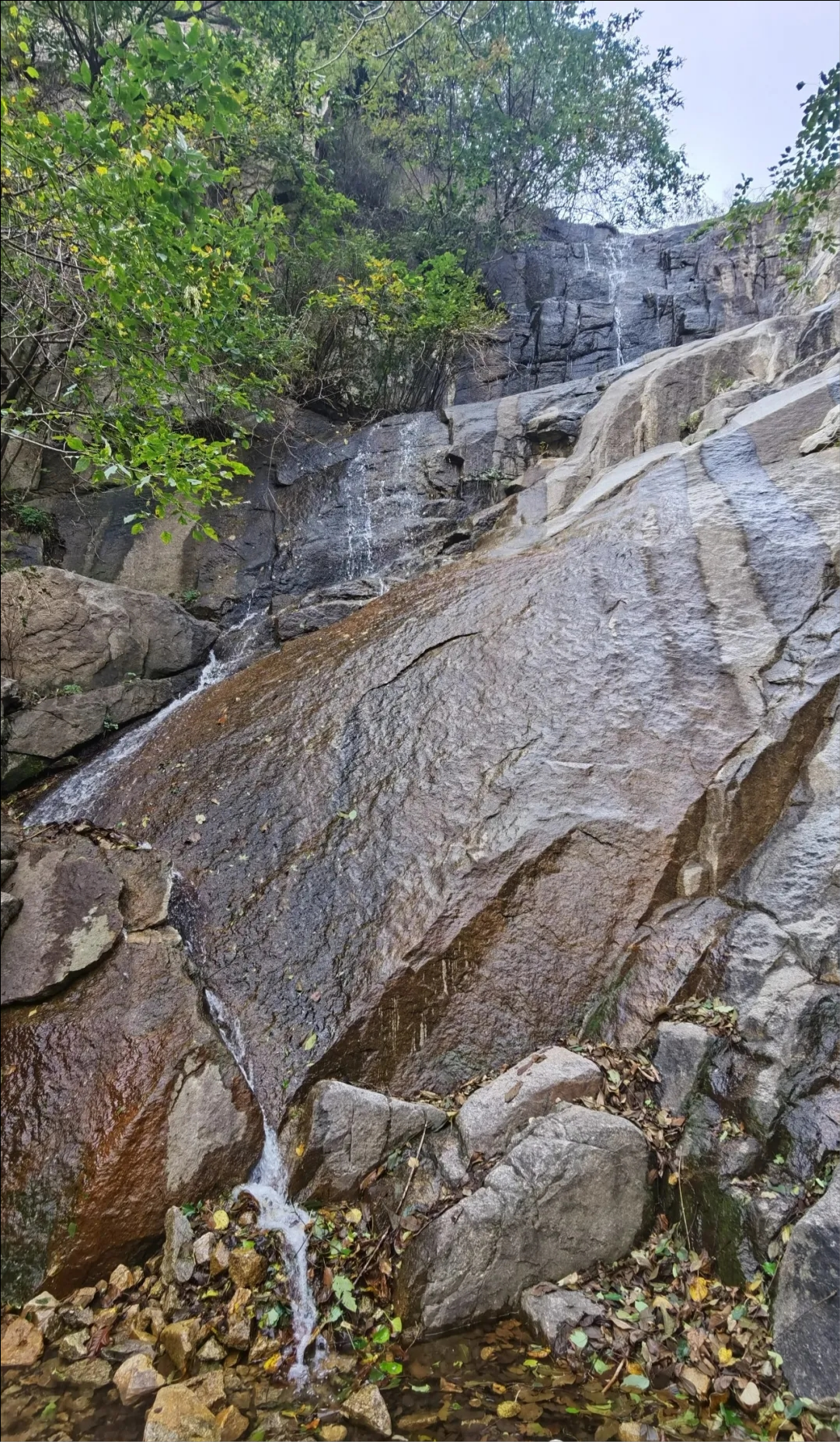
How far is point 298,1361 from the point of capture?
2.98 m

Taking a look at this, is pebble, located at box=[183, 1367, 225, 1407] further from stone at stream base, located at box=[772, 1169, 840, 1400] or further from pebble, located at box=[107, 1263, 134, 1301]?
stone at stream base, located at box=[772, 1169, 840, 1400]

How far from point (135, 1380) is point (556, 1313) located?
5.77ft

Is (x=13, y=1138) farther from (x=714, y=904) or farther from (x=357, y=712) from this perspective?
(x=714, y=904)

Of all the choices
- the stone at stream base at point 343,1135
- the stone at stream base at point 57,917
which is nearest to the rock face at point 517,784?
the stone at stream base at point 343,1135

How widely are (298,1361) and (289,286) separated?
601 inches

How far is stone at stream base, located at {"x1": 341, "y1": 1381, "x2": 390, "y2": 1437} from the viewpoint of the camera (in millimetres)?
2639

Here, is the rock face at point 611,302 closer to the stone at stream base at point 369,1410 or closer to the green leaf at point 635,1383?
the green leaf at point 635,1383

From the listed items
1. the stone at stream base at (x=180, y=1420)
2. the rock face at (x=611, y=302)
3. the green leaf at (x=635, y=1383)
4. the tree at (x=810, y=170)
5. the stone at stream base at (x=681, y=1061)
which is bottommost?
the green leaf at (x=635, y=1383)

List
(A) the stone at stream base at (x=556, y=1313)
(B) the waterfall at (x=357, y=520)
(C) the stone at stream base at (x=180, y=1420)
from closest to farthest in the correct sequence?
(C) the stone at stream base at (x=180, y=1420) < (A) the stone at stream base at (x=556, y=1313) < (B) the waterfall at (x=357, y=520)

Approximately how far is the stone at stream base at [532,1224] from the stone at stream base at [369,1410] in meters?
0.41

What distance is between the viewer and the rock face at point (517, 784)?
4.36 m

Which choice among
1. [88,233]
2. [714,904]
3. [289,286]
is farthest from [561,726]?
[289,286]

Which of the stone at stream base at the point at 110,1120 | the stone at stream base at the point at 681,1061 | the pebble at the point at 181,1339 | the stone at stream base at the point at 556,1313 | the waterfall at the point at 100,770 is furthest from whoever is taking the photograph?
the waterfall at the point at 100,770

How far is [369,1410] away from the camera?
270cm
